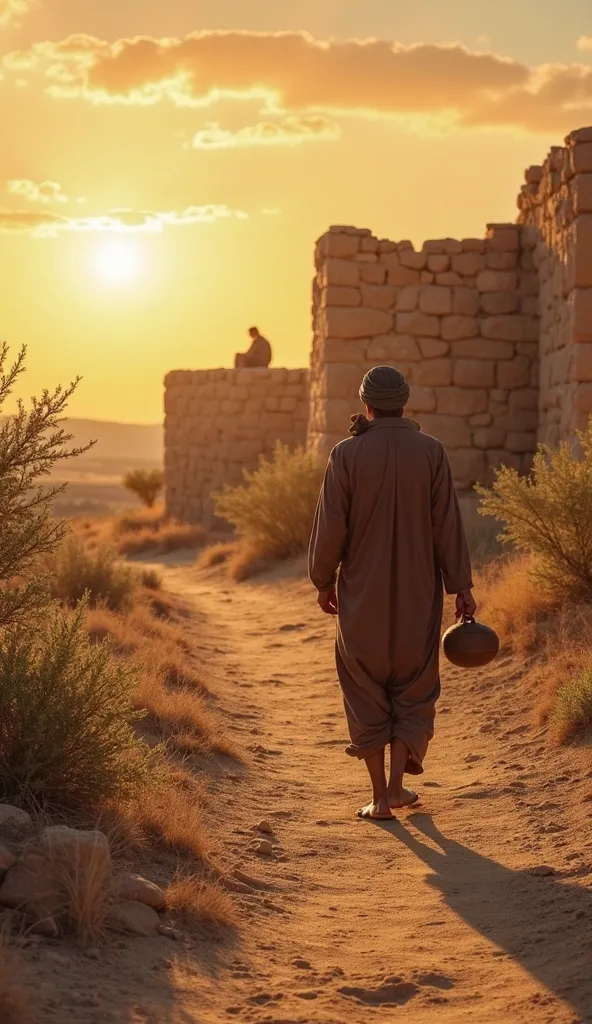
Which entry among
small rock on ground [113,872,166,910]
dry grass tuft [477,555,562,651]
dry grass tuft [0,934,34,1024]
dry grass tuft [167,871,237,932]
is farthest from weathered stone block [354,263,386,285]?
dry grass tuft [0,934,34,1024]

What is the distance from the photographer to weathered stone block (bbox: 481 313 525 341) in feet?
42.1

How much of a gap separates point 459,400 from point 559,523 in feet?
17.0

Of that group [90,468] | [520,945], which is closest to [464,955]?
[520,945]

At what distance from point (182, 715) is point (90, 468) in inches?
4088

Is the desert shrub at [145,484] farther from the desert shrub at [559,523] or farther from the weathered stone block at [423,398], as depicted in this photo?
the desert shrub at [559,523]

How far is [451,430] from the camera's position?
42.4 feet

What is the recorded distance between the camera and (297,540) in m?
14.0

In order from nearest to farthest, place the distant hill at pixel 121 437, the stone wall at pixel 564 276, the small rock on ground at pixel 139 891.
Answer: the small rock on ground at pixel 139 891 → the stone wall at pixel 564 276 → the distant hill at pixel 121 437

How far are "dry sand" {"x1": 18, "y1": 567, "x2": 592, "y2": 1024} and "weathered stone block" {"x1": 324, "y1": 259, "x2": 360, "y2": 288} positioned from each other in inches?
240

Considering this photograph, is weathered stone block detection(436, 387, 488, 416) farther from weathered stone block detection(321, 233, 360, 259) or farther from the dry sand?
the dry sand

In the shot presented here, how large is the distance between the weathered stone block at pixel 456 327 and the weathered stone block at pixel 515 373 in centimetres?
49

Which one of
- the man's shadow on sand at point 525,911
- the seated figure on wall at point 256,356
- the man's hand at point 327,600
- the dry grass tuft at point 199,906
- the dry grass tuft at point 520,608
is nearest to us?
the man's shadow on sand at point 525,911

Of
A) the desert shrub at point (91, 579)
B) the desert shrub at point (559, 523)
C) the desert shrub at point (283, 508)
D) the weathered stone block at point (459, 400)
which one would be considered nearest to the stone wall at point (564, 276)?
the weathered stone block at point (459, 400)

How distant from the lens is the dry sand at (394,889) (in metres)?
3.38
